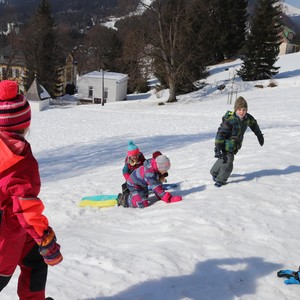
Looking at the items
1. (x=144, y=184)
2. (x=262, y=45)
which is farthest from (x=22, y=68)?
(x=144, y=184)

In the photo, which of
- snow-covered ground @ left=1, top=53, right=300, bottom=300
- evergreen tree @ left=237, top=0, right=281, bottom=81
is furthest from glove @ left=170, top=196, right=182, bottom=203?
evergreen tree @ left=237, top=0, right=281, bottom=81

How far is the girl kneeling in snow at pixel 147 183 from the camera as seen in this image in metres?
5.34

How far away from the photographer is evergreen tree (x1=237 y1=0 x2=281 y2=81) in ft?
106

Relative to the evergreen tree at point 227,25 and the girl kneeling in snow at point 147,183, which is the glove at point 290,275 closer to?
the girl kneeling in snow at point 147,183

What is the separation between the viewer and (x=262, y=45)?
109 feet

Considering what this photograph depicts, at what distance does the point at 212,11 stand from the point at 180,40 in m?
13.9

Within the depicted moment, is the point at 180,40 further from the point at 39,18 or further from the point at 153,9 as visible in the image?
the point at 39,18

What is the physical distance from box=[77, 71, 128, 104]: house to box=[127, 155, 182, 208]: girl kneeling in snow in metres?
36.7

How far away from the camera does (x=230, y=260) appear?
12.3ft

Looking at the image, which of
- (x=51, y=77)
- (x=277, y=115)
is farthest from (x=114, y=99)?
(x=277, y=115)

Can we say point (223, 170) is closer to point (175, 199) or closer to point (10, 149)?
point (175, 199)

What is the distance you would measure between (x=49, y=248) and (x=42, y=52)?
162 feet

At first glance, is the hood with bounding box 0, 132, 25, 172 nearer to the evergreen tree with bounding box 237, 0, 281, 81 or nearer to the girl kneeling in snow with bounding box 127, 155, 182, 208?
the girl kneeling in snow with bounding box 127, 155, 182, 208

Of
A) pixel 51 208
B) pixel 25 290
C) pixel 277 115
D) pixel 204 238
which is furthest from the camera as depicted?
pixel 277 115
